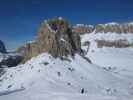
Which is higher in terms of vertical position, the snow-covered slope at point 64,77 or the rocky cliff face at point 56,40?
the rocky cliff face at point 56,40

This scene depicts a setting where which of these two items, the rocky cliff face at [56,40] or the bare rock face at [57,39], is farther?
the rocky cliff face at [56,40]

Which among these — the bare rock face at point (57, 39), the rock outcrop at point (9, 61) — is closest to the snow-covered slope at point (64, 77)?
the bare rock face at point (57, 39)

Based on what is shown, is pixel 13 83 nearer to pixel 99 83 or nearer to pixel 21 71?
→ pixel 21 71

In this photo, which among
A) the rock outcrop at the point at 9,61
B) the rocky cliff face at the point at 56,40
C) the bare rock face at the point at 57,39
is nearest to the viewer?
the bare rock face at the point at 57,39

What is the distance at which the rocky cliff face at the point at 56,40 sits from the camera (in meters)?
56.7

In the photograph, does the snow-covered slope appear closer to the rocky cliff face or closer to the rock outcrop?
the rocky cliff face

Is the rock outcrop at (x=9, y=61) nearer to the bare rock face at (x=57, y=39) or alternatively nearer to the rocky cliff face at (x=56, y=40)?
the rocky cliff face at (x=56, y=40)

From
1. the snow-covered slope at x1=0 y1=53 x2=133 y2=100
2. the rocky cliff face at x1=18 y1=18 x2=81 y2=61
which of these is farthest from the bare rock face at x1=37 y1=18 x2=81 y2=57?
the snow-covered slope at x1=0 y1=53 x2=133 y2=100

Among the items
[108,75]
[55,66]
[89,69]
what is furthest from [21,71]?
[108,75]

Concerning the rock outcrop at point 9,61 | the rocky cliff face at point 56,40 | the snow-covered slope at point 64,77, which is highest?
the rocky cliff face at point 56,40

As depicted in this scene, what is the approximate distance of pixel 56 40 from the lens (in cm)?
5900

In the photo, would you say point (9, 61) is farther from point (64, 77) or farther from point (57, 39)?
point (64, 77)

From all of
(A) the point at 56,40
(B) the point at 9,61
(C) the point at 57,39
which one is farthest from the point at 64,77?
(B) the point at 9,61

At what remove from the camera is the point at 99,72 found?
170 ft
